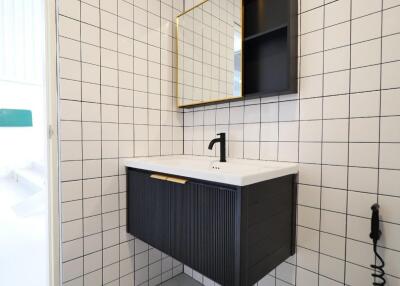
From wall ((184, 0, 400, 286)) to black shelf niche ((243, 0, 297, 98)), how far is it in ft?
0.21

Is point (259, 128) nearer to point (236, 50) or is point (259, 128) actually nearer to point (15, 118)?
point (236, 50)

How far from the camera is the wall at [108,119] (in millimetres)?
1213

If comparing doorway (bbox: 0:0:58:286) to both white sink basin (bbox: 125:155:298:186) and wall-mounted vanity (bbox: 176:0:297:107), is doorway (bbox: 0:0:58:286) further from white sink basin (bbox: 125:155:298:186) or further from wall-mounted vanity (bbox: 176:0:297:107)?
wall-mounted vanity (bbox: 176:0:297:107)

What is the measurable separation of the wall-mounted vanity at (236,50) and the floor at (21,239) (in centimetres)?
129

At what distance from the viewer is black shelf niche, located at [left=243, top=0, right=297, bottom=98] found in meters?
1.14

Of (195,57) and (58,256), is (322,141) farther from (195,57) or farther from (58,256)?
(58,256)

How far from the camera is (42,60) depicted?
120 centimetres

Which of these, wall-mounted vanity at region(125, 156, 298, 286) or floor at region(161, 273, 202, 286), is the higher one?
wall-mounted vanity at region(125, 156, 298, 286)

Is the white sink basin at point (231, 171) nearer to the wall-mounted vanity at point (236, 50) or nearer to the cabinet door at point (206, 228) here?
the cabinet door at point (206, 228)

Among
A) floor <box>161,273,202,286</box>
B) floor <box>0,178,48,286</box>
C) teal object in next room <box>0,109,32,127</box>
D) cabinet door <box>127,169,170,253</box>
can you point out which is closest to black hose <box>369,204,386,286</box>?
cabinet door <box>127,169,170,253</box>

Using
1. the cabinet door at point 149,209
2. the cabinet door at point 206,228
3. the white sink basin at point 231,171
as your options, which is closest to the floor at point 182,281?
the cabinet door at point 149,209

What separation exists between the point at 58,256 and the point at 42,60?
1072 millimetres

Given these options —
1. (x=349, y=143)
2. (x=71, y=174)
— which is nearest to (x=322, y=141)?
(x=349, y=143)

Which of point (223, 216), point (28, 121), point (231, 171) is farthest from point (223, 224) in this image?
point (28, 121)
